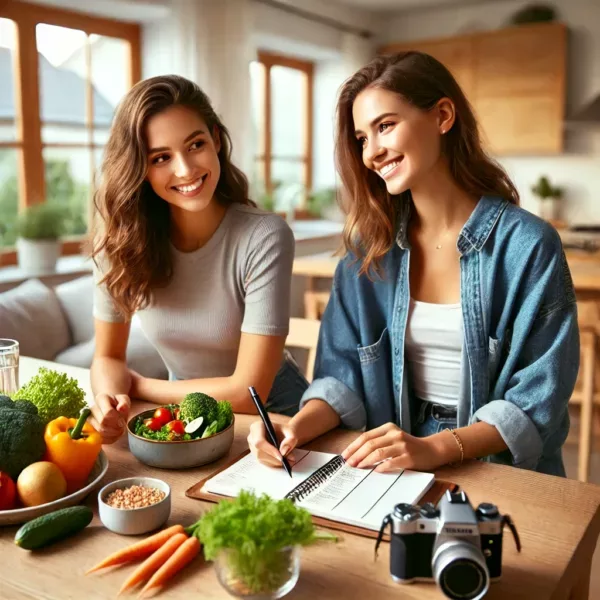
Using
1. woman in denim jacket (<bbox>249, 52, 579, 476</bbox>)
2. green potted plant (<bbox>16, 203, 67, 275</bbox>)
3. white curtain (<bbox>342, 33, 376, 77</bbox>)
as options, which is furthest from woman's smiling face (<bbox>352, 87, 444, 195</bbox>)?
white curtain (<bbox>342, 33, 376, 77</bbox>)

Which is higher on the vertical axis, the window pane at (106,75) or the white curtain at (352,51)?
the white curtain at (352,51)

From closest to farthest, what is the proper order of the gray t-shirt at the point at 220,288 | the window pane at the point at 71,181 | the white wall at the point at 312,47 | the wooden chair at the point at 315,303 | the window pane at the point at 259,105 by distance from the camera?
the gray t-shirt at the point at 220,288
the wooden chair at the point at 315,303
the window pane at the point at 71,181
the white wall at the point at 312,47
the window pane at the point at 259,105

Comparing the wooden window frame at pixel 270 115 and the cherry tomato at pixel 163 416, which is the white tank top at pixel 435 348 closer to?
the cherry tomato at pixel 163 416

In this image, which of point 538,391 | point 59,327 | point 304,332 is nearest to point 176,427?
point 538,391

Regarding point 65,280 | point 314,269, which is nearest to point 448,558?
point 314,269

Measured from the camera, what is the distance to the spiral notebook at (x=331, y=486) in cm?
91

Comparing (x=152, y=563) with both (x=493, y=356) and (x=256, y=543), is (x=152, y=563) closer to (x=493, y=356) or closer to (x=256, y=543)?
(x=256, y=543)

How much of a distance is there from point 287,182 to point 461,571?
5.27 metres

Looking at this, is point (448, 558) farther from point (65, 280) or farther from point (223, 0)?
point (223, 0)

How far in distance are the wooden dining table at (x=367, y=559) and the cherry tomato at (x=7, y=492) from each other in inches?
1.2

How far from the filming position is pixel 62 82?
3889mm

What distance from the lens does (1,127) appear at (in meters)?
3.63

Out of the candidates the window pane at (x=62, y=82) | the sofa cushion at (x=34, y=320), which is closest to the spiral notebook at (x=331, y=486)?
the sofa cushion at (x=34, y=320)

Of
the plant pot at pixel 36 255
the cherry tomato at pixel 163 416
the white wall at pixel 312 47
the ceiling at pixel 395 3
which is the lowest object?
the cherry tomato at pixel 163 416
